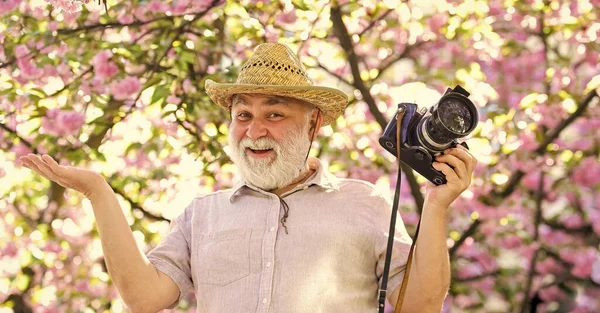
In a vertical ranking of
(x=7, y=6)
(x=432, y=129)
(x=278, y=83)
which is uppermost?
(x=432, y=129)

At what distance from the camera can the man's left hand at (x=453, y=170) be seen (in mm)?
2408

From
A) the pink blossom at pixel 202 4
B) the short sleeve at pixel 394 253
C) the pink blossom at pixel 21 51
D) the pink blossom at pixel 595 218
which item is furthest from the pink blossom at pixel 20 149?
the pink blossom at pixel 595 218

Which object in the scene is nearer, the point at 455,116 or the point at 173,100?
the point at 455,116

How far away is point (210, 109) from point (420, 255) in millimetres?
2166

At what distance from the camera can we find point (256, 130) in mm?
2736

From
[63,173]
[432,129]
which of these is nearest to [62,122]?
[63,173]

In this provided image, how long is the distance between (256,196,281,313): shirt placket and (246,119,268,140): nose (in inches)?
8.8

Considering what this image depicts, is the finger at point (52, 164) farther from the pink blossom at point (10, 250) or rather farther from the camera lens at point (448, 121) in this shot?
the pink blossom at point (10, 250)

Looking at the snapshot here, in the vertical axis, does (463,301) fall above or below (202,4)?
below

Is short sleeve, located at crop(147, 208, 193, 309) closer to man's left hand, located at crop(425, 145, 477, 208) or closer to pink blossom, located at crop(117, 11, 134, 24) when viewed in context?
man's left hand, located at crop(425, 145, 477, 208)

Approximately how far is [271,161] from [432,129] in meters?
0.56

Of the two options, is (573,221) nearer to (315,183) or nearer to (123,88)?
(123,88)

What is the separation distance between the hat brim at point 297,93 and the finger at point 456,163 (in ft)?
1.71

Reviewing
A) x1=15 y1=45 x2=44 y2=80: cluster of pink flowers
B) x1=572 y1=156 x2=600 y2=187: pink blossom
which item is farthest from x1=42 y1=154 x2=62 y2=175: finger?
x1=572 y1=156 x2=600 y2=187: pink blossom
